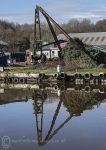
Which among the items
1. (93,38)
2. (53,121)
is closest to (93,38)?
(93,38)

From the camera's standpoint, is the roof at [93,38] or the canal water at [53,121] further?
the roof at [93,38]

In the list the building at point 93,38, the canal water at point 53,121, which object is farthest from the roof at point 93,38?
the canal water at point 53,121

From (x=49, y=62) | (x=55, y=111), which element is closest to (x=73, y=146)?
(x=55, y=111)

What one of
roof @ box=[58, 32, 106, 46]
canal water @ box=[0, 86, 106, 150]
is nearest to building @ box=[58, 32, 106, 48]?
roof @ box=[58, 32, 106, 46]

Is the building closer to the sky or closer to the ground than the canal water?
closer to the ground

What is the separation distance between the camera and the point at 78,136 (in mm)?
15219

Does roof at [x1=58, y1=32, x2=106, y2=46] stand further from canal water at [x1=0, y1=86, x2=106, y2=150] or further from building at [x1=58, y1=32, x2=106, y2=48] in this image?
canal water at [x1=0, y1=86, x2=106, y2=150]

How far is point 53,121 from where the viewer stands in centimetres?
1855

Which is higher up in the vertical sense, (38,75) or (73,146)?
(73,146)

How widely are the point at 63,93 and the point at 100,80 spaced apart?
323 inches

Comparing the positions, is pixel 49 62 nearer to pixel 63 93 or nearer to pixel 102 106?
pixel 63 93

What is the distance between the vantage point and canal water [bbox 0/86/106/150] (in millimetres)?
14133

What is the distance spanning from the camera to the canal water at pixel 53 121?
1413 centimetres

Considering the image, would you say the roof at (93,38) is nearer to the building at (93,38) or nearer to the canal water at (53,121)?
the building at (93,38)
